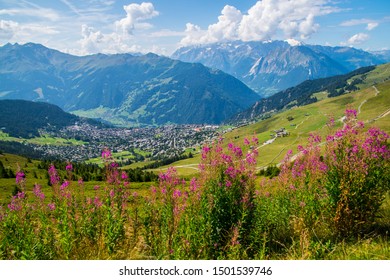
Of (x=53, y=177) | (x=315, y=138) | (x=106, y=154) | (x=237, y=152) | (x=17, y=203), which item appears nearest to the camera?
(x=237, y=152)

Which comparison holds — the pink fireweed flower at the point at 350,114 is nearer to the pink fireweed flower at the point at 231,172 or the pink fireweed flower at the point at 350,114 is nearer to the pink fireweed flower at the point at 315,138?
the pink fireweed flower at the point at 315,138

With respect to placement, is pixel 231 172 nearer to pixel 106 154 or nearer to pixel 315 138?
pixel 106 154

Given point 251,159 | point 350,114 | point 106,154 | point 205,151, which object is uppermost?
point 350,114

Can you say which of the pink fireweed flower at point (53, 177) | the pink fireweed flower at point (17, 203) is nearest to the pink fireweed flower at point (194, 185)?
the pink fireweed flower at point (53, 177)

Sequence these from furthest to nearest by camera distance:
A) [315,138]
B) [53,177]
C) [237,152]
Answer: [315,138], [53,177], [237,152]

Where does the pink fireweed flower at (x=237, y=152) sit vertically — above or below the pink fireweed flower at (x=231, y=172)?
above

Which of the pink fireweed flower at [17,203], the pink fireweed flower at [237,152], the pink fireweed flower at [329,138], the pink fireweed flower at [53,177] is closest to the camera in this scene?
the pink fireweed flower at [237,152]

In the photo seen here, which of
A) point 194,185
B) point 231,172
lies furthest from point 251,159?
point 194,185

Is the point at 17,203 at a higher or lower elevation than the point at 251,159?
lower

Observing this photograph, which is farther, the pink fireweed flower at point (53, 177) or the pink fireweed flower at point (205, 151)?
the pink fireweed flower at point (53, 177)

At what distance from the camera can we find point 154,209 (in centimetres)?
941

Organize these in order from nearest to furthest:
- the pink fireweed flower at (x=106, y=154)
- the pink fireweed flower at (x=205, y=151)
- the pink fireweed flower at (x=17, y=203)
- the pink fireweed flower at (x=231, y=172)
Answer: the pink fireweed flower at (x=231, y=172), the pink fireweed flower at (x=205, y=151), the pink fireweed flower at (x=17, y=203), the pink fireweed flower at (x=106, y=154)

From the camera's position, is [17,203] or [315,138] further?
[315,138]

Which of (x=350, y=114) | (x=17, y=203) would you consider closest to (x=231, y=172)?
(x=350, y=114)
